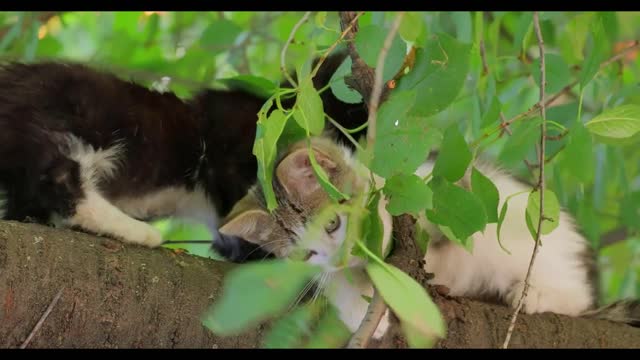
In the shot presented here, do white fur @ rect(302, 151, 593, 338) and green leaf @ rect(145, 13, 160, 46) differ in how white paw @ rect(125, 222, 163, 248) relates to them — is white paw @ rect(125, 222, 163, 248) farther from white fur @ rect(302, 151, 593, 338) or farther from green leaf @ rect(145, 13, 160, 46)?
green leaf @ rect(145, 13, 160, 46)

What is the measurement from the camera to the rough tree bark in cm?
113

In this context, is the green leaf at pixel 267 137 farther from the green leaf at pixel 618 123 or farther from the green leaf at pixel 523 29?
the green leaf at pixel 523 29

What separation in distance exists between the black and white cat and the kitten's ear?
15 centimetres

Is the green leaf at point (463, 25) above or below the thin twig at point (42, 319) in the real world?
above

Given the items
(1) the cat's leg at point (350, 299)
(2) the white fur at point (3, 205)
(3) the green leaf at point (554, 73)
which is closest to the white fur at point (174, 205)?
(2) the white fur at point (3, 205)

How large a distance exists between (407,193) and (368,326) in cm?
21

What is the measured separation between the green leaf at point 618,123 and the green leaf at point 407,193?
0.32 metres

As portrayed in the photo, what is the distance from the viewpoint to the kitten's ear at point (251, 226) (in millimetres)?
1754

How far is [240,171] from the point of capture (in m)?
1.92

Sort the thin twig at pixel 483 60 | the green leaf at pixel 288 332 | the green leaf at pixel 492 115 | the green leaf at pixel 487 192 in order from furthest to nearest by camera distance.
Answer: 1. the thin twig at pixel 483 60
2. the green leaf at pixel 492 115
3. the green leaf at pixel 487 192
4. the green leaf at pixel 288 332

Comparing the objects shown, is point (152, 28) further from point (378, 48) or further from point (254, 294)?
point (254, 294)

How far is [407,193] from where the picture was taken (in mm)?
971
